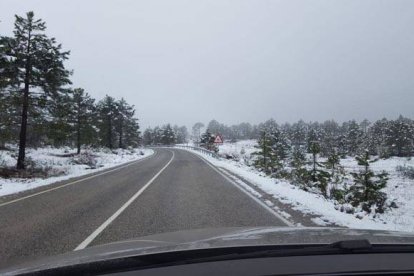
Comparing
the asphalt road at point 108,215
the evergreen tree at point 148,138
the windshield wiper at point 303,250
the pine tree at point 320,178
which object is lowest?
the asphalt road at point 108,215

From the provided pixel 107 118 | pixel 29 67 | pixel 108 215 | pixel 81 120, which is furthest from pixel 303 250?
pixel 107 118

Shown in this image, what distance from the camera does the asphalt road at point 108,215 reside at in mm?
7891

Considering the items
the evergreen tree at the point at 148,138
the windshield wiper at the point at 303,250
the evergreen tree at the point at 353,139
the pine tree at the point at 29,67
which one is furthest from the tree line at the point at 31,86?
the evergreen tree at the point at 148,138

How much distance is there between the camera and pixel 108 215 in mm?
10688

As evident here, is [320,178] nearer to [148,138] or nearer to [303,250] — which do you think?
[303,250]

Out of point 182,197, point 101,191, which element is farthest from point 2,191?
point 182,197

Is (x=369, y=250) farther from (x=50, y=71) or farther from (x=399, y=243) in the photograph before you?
(x=50, y=71)

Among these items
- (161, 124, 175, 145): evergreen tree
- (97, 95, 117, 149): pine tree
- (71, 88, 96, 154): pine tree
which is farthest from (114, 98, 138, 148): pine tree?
(161, 124, 175, 145): evergreen tree

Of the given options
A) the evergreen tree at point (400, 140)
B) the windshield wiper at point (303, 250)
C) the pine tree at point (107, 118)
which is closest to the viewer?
the windshield wiper at point (303, 250)

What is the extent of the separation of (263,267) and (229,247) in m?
0.48

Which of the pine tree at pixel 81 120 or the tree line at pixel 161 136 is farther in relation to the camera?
the tree line at pixel 161 136

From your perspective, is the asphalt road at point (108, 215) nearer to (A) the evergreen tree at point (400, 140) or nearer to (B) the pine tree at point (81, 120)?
(B) the pine tree at point (81, 120)

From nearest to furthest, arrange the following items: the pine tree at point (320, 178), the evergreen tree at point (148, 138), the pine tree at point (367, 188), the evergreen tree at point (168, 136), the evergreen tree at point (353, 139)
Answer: the pine tree at point (367, 188) → the pine tree at point (320, 178) → the evergreen tree at point (353, 139) → the evergreen tree at point (168, 136) → the evergreen tree at point (148, 138)

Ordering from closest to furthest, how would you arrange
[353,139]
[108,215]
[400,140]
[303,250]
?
[303,250] → [108,215] → [400,140] → [353,139]
